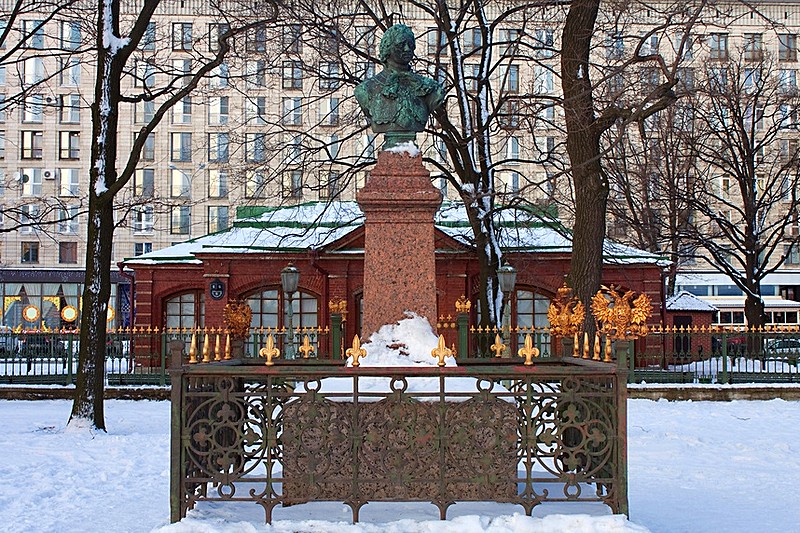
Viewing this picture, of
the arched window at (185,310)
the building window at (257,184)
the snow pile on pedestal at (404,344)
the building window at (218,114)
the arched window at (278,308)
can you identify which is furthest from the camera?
the building window at (218,114)

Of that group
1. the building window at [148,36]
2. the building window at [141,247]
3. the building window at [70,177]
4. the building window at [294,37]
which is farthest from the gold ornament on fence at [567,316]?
the building window at [70,177]

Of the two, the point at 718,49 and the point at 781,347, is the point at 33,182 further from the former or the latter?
the point at 781,347

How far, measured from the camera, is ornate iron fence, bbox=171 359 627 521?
240 inches

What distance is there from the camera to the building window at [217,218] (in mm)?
52844

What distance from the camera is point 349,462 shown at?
20.4ft

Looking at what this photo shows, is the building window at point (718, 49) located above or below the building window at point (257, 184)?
above

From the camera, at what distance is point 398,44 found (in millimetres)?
8250

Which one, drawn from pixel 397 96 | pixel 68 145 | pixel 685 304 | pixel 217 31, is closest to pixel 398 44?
pixel 397 96

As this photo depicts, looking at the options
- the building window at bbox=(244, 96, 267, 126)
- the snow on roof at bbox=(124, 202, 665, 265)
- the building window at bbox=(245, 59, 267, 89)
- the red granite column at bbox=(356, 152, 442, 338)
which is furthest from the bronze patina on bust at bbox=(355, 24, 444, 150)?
the snow on roof at bbox=(124, 202, 665, 265)

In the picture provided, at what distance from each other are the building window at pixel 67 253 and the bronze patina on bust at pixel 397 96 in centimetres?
4957

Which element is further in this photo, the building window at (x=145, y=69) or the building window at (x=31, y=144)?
the building window at (x=31, y=144)

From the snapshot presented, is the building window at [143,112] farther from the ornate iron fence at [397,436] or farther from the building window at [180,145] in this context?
the ornate iron fence at [397,436]

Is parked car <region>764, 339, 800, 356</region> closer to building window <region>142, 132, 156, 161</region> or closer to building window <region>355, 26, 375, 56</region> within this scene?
building window <region>355, 26, 375, 56</region>

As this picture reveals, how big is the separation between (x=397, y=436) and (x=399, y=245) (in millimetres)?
2208
